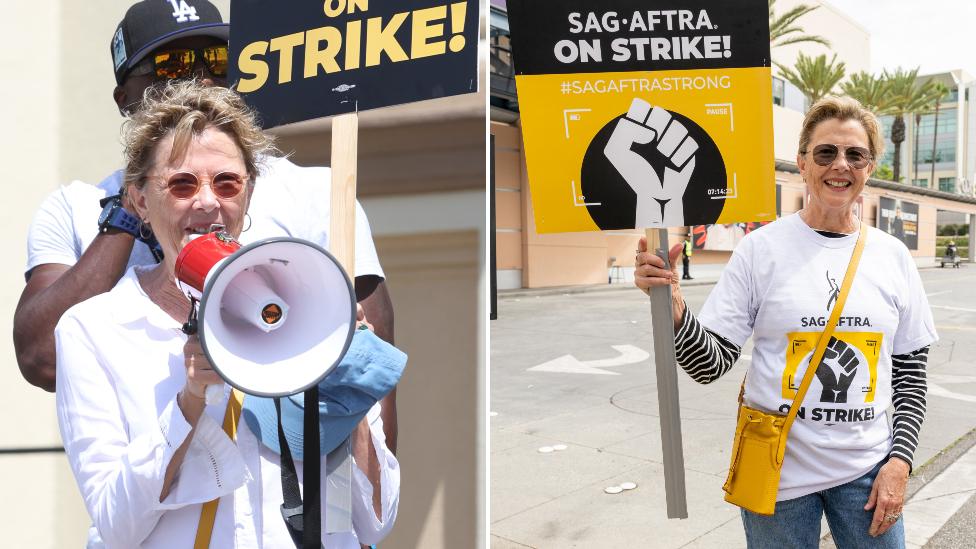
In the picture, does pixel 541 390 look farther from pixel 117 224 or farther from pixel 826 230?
pixel 117 224

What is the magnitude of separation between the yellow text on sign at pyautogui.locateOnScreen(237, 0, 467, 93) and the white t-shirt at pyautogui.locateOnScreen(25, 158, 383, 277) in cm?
27

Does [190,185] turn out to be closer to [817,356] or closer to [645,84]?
[645,84]

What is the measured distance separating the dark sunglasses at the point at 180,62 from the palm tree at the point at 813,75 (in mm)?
37080

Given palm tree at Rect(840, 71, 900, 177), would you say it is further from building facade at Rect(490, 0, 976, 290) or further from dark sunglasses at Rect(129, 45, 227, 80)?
dark sunglasses at Rect(129, 45, 227, 80)

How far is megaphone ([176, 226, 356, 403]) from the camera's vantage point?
121cm

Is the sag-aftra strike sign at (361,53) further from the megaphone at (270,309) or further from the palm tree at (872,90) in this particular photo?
the palm tree at (872,90)

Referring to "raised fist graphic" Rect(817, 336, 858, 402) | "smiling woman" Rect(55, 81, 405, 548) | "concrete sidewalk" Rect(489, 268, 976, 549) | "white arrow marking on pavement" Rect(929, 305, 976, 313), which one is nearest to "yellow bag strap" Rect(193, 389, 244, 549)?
"smiling woman" Rect(55, 81, 405, 548)

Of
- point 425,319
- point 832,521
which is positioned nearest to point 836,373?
point 832,521

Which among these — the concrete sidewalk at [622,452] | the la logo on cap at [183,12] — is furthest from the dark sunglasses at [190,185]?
the concrete sidewalk at [622,452]

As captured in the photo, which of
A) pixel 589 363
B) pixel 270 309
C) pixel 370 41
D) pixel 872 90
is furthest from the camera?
pixel 872 90

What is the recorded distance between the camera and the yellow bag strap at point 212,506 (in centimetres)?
149

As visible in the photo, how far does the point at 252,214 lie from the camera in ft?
6.25

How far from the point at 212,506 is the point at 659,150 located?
1428 mm

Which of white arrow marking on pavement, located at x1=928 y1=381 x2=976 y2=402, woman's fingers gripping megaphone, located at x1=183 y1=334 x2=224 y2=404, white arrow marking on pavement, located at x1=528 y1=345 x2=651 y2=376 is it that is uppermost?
woman's fingers gripping megaphone, located at x1=183 y1=334 x2=224 y2=404
